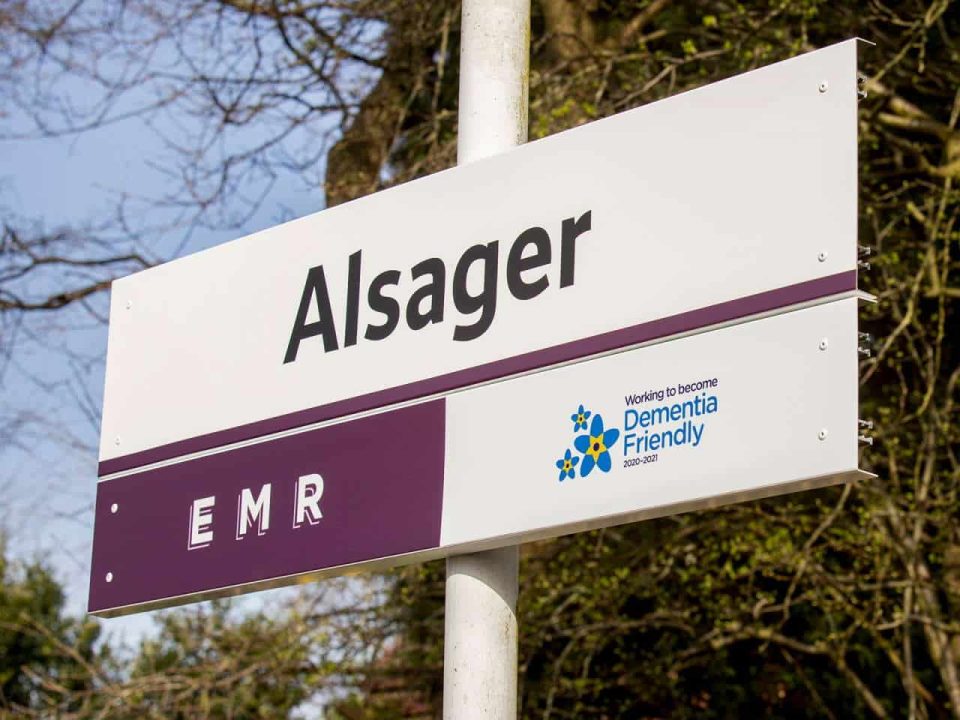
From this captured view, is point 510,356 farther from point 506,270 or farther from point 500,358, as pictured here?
point 506,270

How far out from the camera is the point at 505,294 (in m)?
2.75

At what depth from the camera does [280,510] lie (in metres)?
2.94

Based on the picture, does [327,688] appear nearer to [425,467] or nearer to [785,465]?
[425,467]

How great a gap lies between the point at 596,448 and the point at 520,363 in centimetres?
24

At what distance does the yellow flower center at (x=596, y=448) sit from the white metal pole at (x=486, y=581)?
0.92 ft

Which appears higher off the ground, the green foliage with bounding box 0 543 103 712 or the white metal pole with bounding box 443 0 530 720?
the green foliage with bounding box 0 543 103 712

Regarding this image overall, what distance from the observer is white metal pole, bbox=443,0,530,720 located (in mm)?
2594

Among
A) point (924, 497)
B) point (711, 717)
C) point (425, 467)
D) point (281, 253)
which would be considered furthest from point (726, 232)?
point (711, 717)

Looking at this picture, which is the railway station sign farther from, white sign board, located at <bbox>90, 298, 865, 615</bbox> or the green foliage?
the green foliage

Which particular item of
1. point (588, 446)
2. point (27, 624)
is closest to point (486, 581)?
point (588, 446)

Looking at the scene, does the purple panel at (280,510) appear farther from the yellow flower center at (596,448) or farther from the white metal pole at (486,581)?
the yellow flower center at (596,448)

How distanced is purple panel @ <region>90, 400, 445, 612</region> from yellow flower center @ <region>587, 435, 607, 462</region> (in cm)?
32

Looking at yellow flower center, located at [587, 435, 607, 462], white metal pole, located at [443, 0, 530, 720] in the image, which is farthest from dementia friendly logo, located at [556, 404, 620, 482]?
white metal pole, located at [443, 0, 530, 720]

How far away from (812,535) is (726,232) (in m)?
5.72
